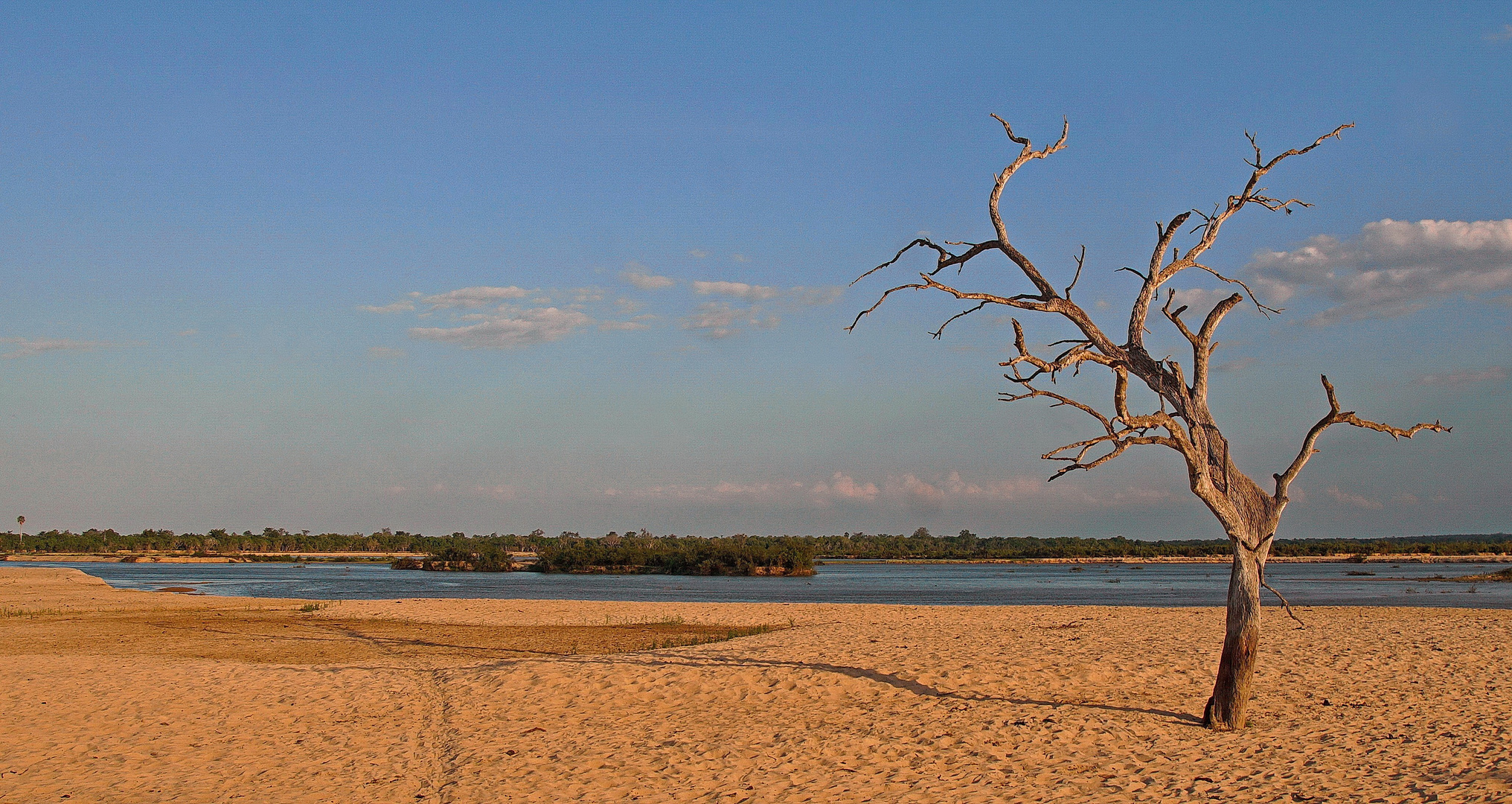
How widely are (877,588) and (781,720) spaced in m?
47.8

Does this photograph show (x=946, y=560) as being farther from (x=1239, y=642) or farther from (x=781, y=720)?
(x=1239, y=642)

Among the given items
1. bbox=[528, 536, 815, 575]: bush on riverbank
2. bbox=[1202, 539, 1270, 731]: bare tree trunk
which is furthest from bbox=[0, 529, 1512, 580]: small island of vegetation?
→ bbox=[1202, 539, 1270, 731]: bare tree trunk

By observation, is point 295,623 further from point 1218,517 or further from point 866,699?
point 1218,517

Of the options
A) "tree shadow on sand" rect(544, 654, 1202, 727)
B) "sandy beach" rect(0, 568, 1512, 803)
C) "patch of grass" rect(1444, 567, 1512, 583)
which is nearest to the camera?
"sandy beach" rect(0, 568, 1512, 803)

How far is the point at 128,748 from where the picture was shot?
11.4m

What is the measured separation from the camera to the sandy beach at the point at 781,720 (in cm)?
951

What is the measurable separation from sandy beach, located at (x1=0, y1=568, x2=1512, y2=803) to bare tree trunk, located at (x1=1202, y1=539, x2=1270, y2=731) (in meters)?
0.32

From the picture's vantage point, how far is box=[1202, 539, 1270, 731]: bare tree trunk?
9992 mm

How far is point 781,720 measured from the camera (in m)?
12.1

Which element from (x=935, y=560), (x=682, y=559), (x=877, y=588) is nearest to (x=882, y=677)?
(x=877, y=588)

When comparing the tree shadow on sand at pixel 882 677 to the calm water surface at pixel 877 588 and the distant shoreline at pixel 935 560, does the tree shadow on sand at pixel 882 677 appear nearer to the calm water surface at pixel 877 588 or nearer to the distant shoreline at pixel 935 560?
the calm water surface at pixel 877 588

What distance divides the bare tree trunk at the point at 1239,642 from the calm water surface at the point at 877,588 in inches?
1058

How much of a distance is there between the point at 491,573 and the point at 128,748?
80.8m

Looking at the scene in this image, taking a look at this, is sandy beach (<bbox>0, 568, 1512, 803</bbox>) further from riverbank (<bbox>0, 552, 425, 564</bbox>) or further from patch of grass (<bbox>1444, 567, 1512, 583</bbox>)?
riverbank (<bbox>0, 552, 425, 564</bbox>)
